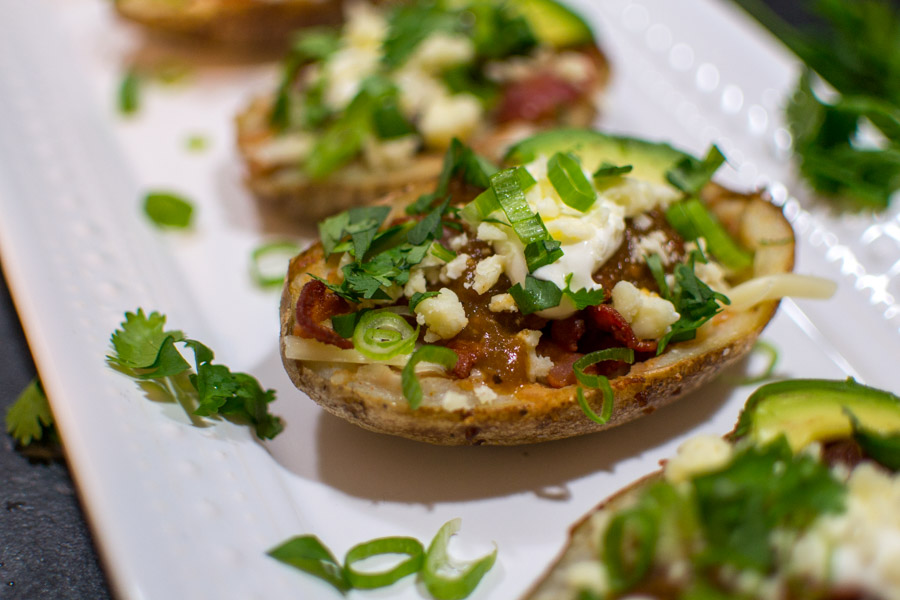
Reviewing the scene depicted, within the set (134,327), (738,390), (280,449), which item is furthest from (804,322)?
(134,327)

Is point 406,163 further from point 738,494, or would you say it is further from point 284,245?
point 738,494

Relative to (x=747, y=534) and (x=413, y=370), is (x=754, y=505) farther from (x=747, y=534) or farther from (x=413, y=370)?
(x=413, y=370)

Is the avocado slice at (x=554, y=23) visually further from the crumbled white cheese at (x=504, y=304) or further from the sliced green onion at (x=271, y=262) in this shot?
the crumbled white cheese at (x=504, y=304)

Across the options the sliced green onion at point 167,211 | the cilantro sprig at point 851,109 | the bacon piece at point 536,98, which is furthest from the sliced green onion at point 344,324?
the cilantro sprig at point 851,109

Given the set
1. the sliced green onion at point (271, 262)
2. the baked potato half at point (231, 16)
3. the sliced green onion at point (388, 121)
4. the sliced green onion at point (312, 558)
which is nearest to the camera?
the sliced green onion at point (312, 558)

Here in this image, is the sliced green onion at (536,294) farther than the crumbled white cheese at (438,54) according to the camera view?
No

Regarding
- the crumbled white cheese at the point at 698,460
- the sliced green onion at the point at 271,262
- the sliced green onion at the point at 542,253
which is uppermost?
→ the sliced green onion at the point at 542,253
